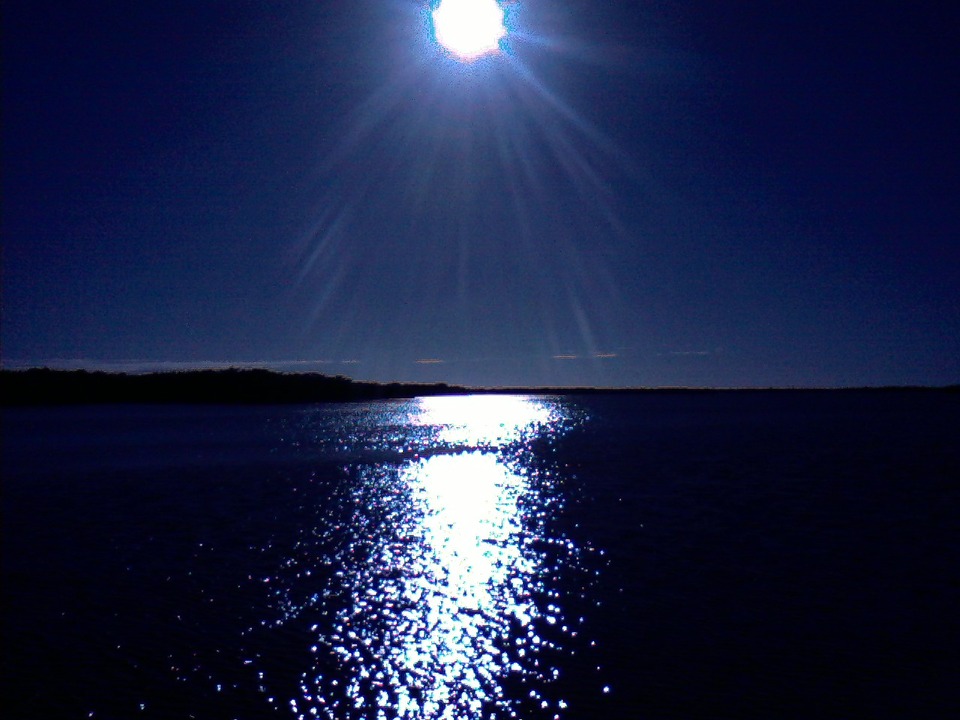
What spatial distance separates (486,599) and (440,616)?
1.83 meters

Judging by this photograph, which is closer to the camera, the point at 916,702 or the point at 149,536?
the point at 916,702

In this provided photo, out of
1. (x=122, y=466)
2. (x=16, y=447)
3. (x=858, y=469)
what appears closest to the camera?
(x=858, y=469)

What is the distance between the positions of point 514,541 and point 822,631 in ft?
42.0

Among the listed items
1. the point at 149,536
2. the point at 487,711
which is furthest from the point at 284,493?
the point at 487,711

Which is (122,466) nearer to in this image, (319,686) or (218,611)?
(218,611)

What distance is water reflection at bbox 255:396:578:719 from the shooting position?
13.3 meters

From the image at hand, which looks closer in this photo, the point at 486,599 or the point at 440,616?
the point at 440,616

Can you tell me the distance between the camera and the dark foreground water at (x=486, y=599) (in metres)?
13.6

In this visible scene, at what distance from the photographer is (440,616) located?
18.1m

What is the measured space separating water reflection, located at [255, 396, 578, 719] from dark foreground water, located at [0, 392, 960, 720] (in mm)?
82

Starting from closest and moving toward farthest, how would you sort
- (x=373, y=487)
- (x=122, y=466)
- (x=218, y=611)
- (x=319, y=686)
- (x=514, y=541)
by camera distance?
(x=319, y=686)
(x=218, y=611)
(x=514, y=541)
(x=373, y=487)
(x=122, y=466)

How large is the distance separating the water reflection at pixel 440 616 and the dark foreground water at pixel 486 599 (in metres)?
0.08

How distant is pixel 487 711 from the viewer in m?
12.7

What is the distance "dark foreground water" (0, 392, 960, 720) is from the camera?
44.6 ft
